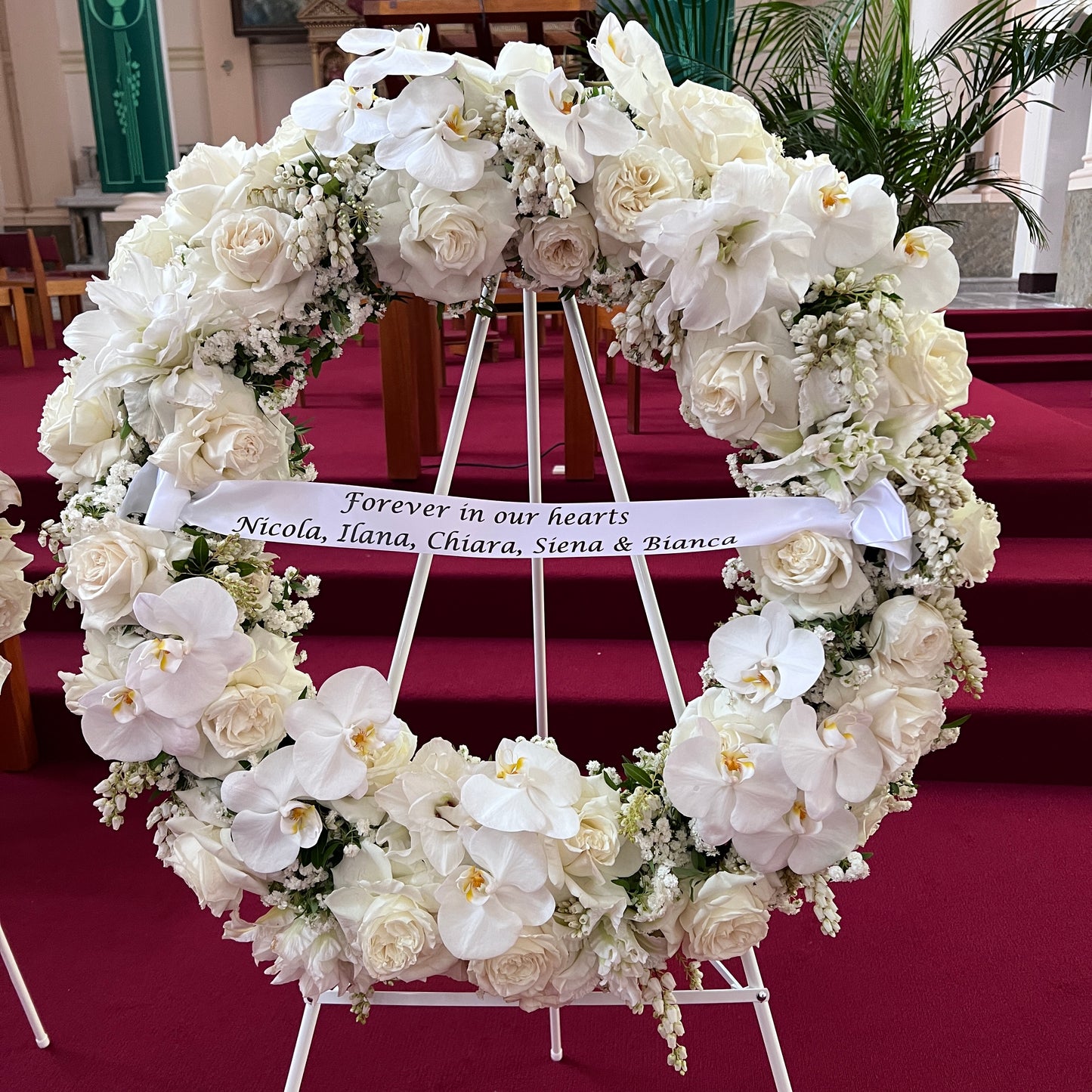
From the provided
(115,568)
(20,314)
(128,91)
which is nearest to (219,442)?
(115,568)

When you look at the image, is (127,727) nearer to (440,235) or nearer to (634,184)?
(440,235)

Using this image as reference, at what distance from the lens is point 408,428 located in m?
2.80

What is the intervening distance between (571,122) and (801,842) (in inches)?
30.5

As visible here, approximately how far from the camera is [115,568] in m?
1.07

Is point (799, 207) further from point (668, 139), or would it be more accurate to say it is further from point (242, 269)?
point (242, 269)

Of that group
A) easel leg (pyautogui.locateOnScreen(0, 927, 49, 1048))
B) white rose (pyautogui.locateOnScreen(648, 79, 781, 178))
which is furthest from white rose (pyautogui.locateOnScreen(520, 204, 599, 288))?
easel leg (pyautogui.locateOnScreen(0, 927, 49, 1048))

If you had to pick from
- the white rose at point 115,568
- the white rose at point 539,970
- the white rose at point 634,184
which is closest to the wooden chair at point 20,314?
the white rose at point 115,568

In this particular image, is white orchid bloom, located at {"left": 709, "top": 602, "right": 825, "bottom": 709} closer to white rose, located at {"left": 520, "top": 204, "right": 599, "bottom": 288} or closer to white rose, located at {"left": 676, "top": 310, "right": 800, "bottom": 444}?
white rose, located at {"left": 676, "top": 310, "right": 800, "bottom": 444}

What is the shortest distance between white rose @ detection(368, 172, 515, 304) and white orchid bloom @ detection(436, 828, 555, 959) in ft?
1.89

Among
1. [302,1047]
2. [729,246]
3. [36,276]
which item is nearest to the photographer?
[729,246]

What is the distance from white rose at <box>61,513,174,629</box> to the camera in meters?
1.07

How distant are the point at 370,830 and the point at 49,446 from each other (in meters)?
0.57

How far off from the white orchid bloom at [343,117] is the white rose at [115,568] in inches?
17.7

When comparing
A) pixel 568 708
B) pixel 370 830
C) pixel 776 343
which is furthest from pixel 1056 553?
pixel 370 830
